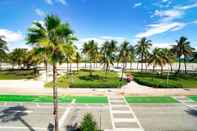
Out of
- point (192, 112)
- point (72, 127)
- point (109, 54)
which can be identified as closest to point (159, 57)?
point (109, 54)

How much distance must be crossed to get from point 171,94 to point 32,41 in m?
27.2

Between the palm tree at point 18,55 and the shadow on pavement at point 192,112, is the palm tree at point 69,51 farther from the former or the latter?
the palm tree at point 18,55

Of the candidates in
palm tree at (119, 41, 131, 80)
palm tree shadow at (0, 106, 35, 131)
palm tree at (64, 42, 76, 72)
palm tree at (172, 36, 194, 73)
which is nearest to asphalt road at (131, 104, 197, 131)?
palm tree at (64, 42, 76, 72)

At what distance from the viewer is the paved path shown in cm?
2077

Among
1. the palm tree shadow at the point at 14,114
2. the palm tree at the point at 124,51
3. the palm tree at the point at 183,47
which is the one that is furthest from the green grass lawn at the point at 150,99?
the palm tree at the point at 183,47

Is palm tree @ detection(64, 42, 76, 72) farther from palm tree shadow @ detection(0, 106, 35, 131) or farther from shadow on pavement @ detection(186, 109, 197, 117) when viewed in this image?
shadow on pavement @ detection(186, 109, 197, 117)

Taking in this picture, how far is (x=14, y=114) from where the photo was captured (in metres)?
24.6

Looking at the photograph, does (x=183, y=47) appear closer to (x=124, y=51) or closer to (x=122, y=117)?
(x=124, y=51)

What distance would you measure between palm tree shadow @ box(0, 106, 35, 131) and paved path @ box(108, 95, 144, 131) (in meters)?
8.07

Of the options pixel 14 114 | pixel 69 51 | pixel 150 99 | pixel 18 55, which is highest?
pixel 18 55

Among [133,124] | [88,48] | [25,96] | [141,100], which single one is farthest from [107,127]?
[88,48]

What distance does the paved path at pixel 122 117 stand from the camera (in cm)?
2077

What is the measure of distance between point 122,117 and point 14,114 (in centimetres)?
1178

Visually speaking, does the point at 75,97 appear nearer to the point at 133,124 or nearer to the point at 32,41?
the point at 133,124
